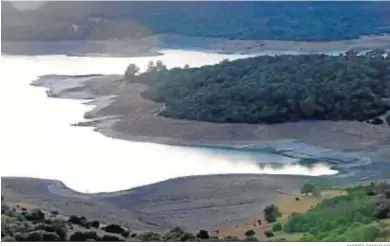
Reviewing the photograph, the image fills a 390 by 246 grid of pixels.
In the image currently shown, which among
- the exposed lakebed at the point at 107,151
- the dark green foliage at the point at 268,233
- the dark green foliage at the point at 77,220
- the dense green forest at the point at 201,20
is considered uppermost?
the dense green forest at the point at 201,20

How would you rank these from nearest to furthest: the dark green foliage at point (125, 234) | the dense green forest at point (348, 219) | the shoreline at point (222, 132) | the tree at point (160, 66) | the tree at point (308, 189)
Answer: the dense green forest at point (348, 219), the dark green foliage at point (125, 234), the tree at point (308, 189), the shoreline at point (222, 132), the tree at point (160, 66)

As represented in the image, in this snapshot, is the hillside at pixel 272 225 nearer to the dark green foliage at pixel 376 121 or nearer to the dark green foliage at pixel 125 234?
the dark green foliage at pixel 125 234

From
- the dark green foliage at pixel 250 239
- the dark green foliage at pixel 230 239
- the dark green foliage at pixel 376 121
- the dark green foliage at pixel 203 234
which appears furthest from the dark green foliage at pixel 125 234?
the dark green foliage at pixel 376 121

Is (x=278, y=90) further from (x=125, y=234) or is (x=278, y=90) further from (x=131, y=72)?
(x=125, y=234)

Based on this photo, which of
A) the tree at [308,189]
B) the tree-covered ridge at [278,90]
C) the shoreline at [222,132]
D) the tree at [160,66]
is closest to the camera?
the tree at [308,189]

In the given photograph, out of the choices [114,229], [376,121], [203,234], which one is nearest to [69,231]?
[114,229]

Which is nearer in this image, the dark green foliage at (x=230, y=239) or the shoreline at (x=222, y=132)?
the dark green foliage at (x=230, y=239)

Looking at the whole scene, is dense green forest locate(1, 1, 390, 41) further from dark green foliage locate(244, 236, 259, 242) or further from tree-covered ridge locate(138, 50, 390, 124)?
dark green foliage locate(244, 236, 259, 242)

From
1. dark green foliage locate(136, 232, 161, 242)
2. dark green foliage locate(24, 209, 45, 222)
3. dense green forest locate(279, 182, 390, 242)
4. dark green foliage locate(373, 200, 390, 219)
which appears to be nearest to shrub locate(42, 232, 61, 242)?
dark green foliage locate(24, 209, 45, 222)
